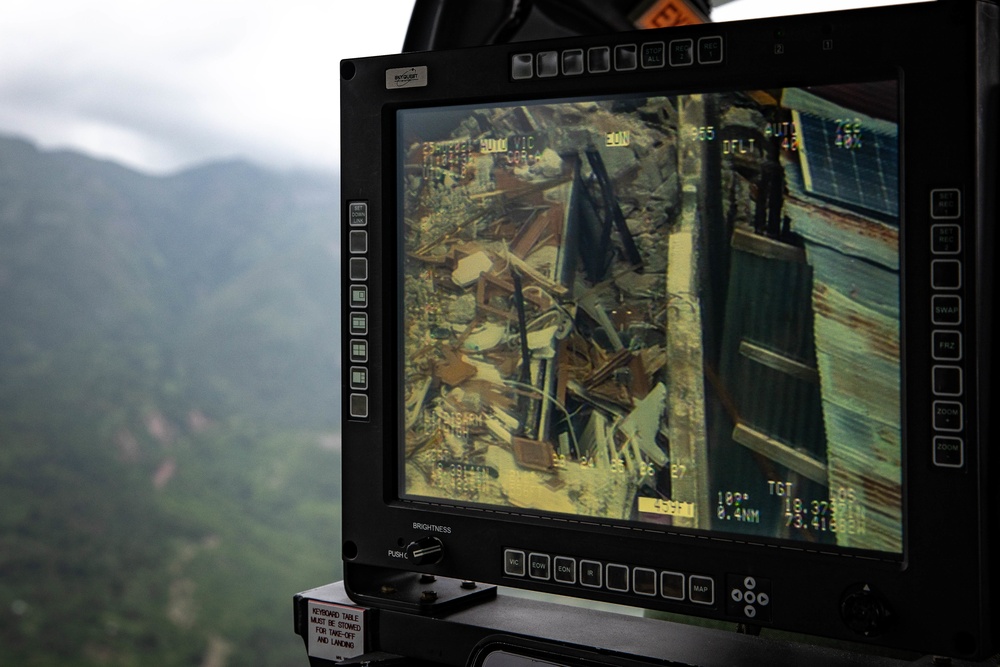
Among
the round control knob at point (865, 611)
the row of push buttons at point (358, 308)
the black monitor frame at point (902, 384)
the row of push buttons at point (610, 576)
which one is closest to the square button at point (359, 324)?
the row of push buttons at point (358, 308)

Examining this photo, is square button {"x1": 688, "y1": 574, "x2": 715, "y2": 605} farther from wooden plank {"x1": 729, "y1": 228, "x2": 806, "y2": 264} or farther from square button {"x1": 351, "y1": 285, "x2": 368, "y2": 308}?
square button {"x1": 351, "y1": 285, "x2": 368, "y2": 308}

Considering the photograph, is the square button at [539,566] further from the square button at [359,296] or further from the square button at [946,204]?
the square button at [946,204]

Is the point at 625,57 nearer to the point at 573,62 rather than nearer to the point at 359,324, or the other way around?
the point at 573,62

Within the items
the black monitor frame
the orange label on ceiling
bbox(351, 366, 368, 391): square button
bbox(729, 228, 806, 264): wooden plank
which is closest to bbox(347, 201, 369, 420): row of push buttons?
bbox(351, 366, 368, 391): square button

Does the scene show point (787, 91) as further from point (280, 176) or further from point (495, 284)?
point (280, 176)

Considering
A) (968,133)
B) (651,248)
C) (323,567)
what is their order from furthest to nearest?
(323,567)
(651,248)
(968,133)

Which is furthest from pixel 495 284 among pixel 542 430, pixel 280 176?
pixel 280 176

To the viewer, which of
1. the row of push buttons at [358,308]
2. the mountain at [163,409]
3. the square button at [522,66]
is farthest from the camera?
the mountain at [163,409]
